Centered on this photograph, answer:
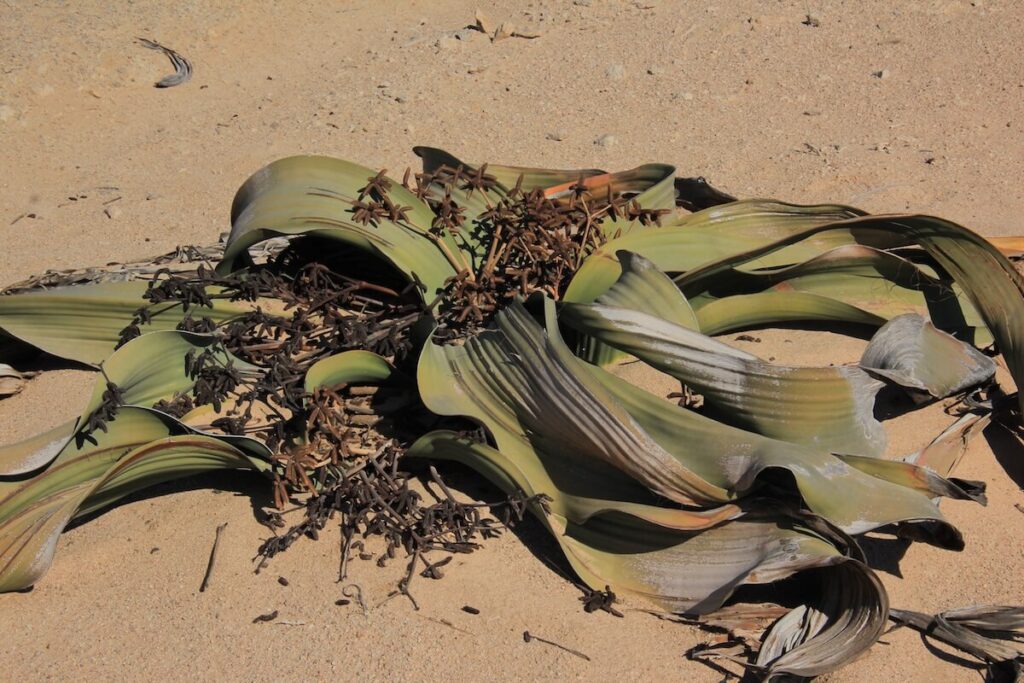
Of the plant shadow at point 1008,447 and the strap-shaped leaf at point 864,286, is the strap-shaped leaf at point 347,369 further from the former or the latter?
the plant shadow at point 1008,447

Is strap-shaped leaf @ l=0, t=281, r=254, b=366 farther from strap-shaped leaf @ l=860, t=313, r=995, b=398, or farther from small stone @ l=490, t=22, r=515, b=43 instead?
small stone @ l=490, t=22, r=515, b=43

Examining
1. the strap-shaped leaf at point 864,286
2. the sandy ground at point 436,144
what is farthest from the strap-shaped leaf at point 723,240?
the sandy ground at point 436,144

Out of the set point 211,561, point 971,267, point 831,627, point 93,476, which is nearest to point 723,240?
point 971,267

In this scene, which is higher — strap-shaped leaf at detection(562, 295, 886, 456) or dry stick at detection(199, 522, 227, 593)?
strap-shaped leaf at detection(562, 295, 886, 456)

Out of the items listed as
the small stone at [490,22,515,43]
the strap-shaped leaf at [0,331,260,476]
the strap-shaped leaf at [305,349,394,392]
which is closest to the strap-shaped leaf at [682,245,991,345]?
the strap-shaped leaf at [305,349,394,392]

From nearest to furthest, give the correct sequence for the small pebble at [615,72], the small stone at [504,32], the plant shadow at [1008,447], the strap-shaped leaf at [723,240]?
the plant shadow at [1008,447]
the strap-shaped leaf at [723,240]
the small pebble at [615,72]
the small stone at [504,32]

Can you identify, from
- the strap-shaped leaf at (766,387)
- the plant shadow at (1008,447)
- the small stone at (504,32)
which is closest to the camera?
the strap-shaped leaf at (766,387)

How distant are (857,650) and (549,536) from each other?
636mm

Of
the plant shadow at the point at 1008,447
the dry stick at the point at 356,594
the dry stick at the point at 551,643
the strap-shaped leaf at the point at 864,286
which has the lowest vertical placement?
the dry stick at the point at 551,643

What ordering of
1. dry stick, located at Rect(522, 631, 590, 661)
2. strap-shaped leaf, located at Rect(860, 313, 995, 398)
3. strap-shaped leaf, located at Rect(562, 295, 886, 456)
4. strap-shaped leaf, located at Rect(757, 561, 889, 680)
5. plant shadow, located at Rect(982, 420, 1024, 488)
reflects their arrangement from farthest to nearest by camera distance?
plant shadow, located at Rect(982, 420, 1024, 488)
strap-shaped leaf, located at Rect(860, 313, 995, 398)
strap-shaped leaf, located at Rect(562, 295, 886, 456)
dry stick, located at Rect(522, 631, 590, 661)
strap-shaped leaf, located at Rect(757, 561, 889, 680)

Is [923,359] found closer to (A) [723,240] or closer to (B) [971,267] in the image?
(B) [971,267]

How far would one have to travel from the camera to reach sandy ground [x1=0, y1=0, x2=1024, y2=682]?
78.8 inches

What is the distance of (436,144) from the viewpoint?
13.0 ft

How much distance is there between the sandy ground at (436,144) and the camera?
6.57ft
